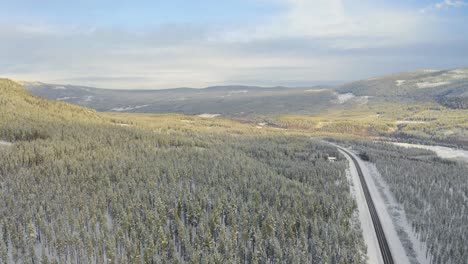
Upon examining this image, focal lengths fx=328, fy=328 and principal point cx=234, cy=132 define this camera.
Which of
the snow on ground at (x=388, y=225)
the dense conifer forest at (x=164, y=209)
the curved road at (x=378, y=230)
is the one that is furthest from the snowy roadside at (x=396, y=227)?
the dense conifer forest at (x=164, y=209)

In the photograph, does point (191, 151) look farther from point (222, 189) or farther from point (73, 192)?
point (73, 192)

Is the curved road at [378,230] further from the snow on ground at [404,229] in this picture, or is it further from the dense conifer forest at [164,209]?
the dense conifer forest at [164,209]

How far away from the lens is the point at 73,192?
10744 centimetres

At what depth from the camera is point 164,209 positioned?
322 feet

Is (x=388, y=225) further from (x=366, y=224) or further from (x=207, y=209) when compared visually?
(x=207, y=209)

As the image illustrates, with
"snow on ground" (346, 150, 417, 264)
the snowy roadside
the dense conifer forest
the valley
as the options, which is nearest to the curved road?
"snow on ground" (346, 150, 417, 264)

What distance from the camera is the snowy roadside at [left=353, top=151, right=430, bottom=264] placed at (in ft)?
291

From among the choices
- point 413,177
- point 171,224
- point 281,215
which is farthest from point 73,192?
point 413,177

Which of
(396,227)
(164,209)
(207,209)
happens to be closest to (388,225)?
(396,227)

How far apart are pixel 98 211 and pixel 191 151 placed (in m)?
80.4

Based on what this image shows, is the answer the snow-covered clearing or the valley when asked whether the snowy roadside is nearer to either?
the snow-covered clearing

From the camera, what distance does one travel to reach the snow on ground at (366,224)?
88375 mm

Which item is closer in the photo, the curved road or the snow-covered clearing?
the curved road

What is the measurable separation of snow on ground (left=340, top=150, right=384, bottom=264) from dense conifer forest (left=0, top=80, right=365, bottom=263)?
3816mm
